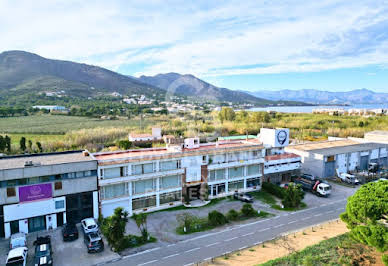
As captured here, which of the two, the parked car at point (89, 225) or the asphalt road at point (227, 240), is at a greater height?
the parked car at point (89, 225)

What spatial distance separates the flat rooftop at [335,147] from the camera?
49.7 meters

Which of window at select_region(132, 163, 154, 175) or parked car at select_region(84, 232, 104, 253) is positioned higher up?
window at select_region(132, 163, 154, 175)

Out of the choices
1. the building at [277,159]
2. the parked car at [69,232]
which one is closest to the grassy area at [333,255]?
the building at [277,159]

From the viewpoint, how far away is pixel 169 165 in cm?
3284

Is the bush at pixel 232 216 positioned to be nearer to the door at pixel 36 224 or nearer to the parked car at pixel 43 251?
the parked car at pixel 43 251

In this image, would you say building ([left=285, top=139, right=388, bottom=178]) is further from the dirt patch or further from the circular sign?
the dirt patch

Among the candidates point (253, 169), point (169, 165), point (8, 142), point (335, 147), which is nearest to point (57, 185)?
point (169, 165)

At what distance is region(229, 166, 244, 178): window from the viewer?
37.6m

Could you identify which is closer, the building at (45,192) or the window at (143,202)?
the building at (45,192)

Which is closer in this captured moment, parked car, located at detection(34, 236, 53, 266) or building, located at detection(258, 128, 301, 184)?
parked car, located at detection(34, 236, 53, 266)

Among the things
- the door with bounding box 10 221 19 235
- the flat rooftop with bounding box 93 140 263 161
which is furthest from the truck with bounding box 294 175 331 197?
Answer: the door with bounding box 10 221 19 235

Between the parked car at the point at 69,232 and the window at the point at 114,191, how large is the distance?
14.5 feet

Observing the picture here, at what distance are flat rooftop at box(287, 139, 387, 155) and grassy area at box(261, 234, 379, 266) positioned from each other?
25.8 metres

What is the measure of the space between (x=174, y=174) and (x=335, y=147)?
121ft
